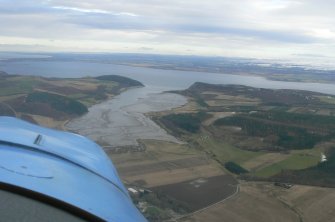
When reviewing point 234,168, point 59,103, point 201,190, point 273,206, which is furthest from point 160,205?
point 59,103

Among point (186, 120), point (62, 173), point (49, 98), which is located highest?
point (62, 173)

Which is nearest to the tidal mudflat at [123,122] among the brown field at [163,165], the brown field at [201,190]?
the brown field at [163,165]

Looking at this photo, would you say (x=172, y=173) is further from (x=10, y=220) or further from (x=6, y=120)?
(x=10, y=220)

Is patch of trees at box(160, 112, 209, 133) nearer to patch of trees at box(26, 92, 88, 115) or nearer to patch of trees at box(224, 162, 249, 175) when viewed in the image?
patch of trees at box(26, 92, 88, 115)

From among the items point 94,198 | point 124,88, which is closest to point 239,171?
point 94,198

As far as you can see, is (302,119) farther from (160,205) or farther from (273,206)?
(160,205)

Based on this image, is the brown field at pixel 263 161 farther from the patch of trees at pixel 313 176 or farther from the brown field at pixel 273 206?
the brown field at pixel 273 206
